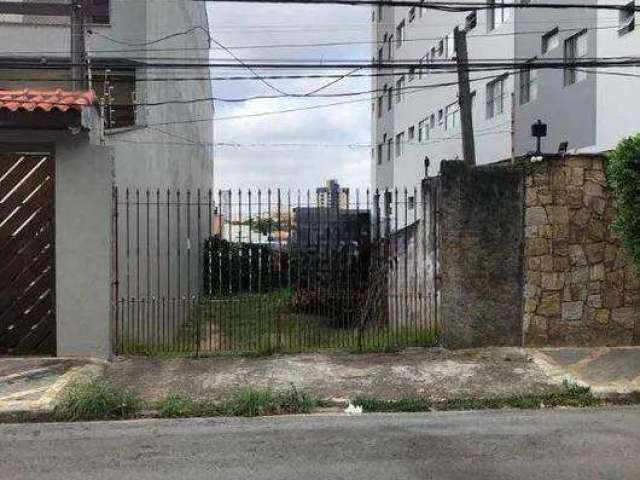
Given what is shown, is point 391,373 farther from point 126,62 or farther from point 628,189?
point 126,62

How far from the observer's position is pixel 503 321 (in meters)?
9.39

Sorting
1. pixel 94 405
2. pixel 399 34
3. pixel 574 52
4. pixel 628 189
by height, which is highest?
pixel 399 34

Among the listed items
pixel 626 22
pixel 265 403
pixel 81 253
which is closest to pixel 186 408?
pixel 265 403

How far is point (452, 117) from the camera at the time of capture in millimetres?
36406

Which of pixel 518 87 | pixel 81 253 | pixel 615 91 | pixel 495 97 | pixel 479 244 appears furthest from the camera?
pixel 495 97

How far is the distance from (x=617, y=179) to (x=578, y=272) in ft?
4.95

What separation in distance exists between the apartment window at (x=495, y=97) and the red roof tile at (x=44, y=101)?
961 inches

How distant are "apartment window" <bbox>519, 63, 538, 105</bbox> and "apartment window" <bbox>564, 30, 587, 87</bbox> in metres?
2.08

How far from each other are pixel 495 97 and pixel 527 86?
9.19 feet

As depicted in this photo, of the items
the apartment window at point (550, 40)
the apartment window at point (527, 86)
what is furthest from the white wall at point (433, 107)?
the apartment window at point (550, 40)

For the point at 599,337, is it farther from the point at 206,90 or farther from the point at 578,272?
the point at 206,90

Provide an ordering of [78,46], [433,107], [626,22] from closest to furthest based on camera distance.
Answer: [78,46] → [626,22] → [433,107]

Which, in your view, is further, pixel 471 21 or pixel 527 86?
pixel 471 21

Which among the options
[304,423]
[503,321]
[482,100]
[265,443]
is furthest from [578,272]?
[482,100]
